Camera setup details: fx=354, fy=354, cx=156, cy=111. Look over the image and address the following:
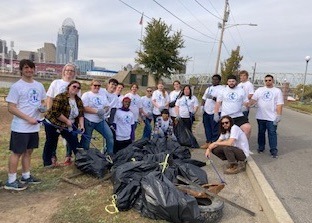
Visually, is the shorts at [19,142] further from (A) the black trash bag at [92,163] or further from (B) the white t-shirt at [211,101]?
(B) the white t-shirt at [211,101]

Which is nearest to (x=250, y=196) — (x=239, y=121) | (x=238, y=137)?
(x=238, y=137)

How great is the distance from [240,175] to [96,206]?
285 centimetres

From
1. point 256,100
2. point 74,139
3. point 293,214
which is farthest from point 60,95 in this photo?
point 256,100

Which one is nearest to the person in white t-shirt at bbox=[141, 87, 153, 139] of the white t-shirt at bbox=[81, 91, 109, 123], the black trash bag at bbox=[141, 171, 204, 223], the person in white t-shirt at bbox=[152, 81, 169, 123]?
the person in white t-shirt at bbox=[152, 81, 169, 123]

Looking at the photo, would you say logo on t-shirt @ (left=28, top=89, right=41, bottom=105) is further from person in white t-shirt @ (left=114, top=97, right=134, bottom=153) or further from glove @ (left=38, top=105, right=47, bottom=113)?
person in white t-shirt @ (left=114, top=97, right=134, bottom=153)

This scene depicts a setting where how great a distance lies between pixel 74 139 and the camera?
6082 mm

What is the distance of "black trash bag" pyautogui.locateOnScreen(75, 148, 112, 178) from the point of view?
5461mm

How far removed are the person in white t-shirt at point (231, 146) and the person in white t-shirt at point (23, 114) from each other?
2839mm

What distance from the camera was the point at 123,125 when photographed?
22.3ft

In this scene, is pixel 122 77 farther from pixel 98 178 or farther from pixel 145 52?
pixel 98 178

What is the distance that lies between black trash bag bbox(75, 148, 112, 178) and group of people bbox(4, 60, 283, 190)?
0.45 meters

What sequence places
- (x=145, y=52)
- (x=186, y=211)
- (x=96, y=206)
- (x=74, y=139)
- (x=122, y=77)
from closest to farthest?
1. (x=186, y=211)
2. (x=96, y=206)
3. (x=74, y=139)
4. (x=145, y=52)
5. (x=122, y=77)

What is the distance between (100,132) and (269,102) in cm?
365

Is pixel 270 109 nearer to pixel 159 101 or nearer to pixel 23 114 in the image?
pixel 159 101
